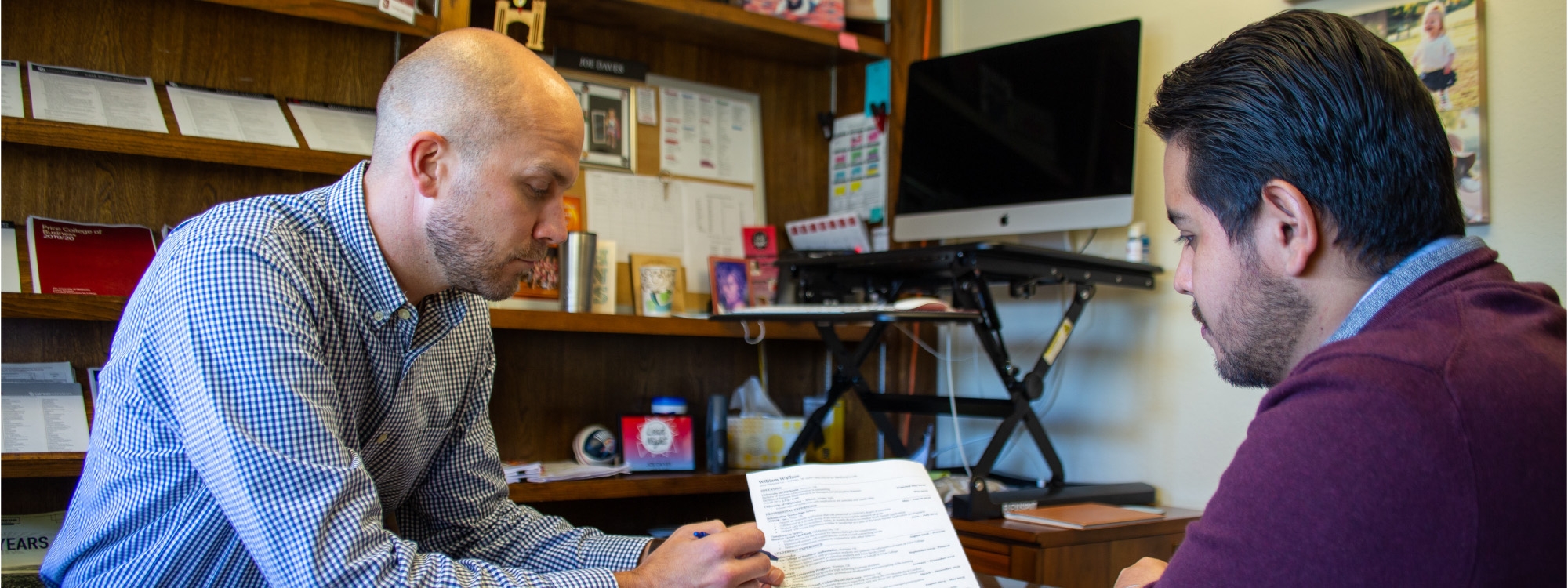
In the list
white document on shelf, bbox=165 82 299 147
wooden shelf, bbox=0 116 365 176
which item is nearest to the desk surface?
wooden shelf, bbox=0 116 365 176

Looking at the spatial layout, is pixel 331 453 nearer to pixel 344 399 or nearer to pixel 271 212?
pixel 344 399

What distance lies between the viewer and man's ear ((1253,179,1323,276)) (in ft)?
2.73

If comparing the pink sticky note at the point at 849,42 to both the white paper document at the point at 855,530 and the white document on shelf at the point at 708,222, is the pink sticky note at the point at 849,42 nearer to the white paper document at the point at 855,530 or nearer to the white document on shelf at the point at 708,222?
the white document on shelf at the point at 708,222

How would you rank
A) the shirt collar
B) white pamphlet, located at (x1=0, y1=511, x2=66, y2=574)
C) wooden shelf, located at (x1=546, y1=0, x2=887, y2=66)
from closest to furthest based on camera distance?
the shirt collar → white pamphlet, located at (x1=0, y1=511, x2=66, y2=574) → wooden shelf, located at (x1=546, y1=0, x2=887, y2=66)

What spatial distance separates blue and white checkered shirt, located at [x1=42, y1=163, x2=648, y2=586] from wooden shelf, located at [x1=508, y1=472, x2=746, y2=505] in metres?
0.80

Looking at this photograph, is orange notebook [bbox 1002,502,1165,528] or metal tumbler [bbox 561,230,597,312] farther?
metal tumbler [bbox 561,230,597,312]

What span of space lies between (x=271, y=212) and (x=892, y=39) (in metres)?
2.00

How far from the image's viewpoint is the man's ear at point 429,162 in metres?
1.28

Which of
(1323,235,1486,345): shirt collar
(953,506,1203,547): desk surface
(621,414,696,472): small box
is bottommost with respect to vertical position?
(953,506,1203,547): desk surface

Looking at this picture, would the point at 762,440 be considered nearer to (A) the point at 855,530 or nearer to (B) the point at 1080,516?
(B) the point at 1080,516

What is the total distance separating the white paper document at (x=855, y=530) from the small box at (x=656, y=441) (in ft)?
4.17

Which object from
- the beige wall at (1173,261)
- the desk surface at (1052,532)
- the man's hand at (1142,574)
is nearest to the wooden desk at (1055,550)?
the desk surface at (1052,532)

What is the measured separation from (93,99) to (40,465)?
2.21 feet

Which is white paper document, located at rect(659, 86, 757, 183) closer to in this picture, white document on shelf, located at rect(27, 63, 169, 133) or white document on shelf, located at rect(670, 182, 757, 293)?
white document on shelf, located at rect(670, 182, 757, 293)
